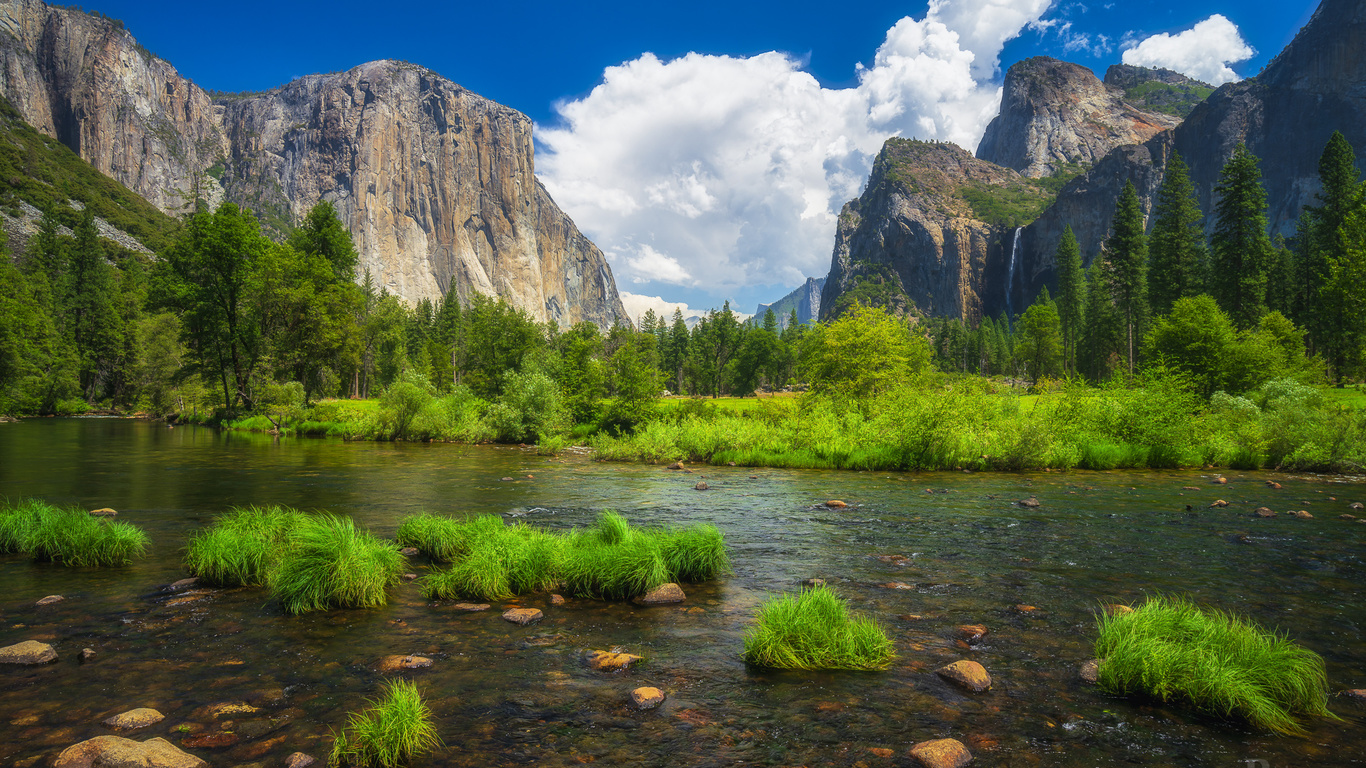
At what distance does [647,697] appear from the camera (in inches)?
256

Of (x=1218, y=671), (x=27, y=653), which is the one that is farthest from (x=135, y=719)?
(x=1218, y=671)

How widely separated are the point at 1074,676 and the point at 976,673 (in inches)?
50.1

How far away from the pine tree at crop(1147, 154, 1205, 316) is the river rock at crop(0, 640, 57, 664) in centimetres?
8019

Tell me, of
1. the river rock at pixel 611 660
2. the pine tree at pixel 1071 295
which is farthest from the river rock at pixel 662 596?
the pine tree at pixel 1071 295

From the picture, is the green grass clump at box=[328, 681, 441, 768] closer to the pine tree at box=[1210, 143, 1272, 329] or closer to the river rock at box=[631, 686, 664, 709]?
the river rock at box=[631, 686, 664, 709]

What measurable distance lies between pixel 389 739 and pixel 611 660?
281cm

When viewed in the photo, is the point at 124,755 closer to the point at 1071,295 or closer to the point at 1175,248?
the point at 1175,248

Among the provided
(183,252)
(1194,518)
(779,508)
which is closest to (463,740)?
(779,508)

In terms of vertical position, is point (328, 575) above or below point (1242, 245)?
below

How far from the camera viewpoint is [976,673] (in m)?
6.93

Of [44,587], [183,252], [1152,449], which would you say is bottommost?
[44,587]

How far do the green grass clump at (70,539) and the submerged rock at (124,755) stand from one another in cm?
892

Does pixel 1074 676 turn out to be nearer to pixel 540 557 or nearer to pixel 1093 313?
pixel 540 557

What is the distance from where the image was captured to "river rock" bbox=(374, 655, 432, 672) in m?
7.24
